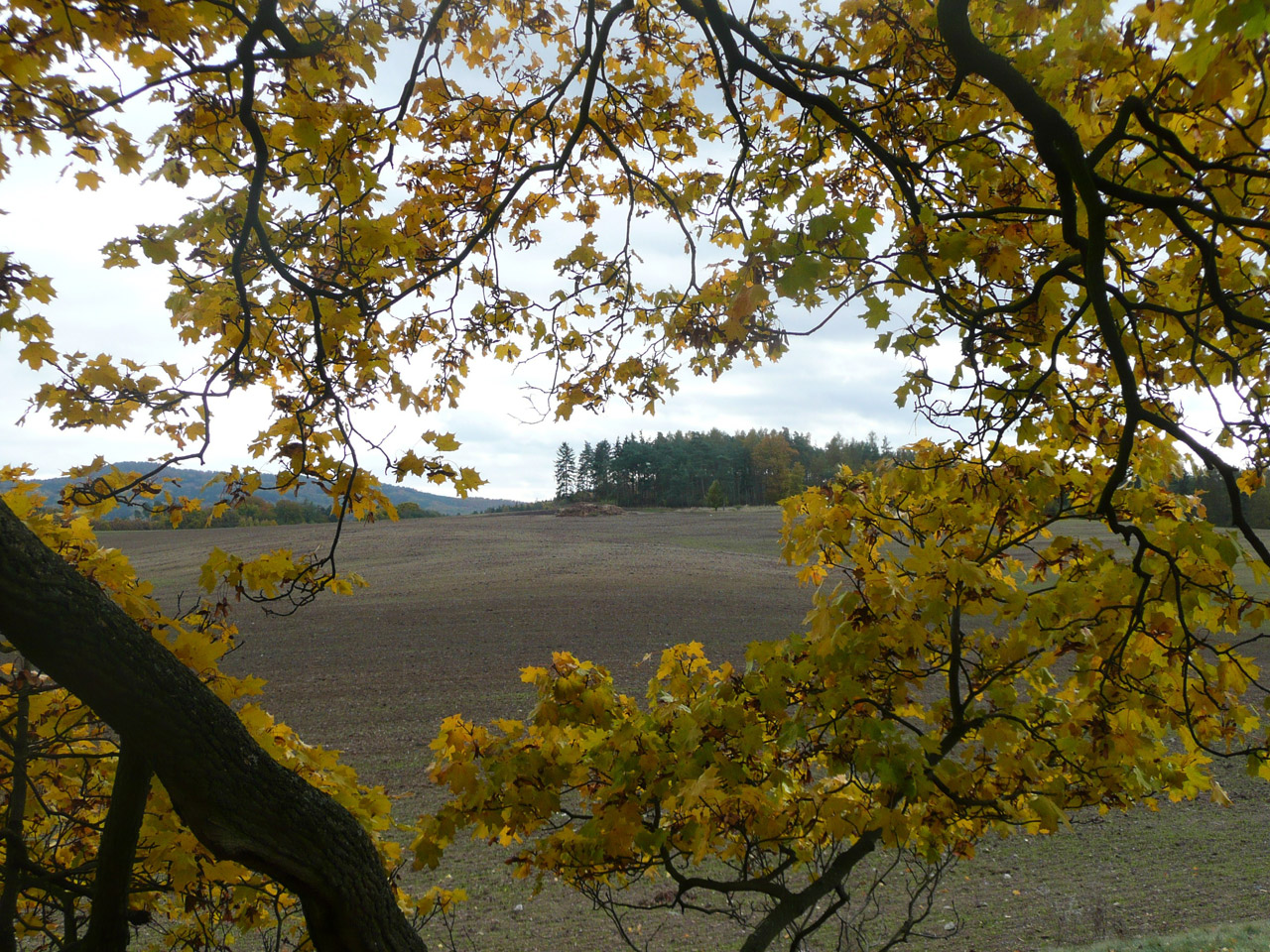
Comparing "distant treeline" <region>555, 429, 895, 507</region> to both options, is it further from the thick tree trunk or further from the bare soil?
the thick tree trunk

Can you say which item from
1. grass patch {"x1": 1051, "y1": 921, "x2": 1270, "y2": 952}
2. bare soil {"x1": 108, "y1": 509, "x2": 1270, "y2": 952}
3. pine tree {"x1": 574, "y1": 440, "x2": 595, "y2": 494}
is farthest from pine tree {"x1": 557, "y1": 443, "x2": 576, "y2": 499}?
grass patch {"x1": 1051, "y1": 921, "x2": 1270, "y2": 952}

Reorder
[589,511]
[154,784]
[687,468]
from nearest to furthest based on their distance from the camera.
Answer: [154,784]
[589,511]
[687,468]

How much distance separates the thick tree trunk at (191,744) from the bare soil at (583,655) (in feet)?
4.76

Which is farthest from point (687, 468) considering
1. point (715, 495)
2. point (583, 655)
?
point (583, 655)

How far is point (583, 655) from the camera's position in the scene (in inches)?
670

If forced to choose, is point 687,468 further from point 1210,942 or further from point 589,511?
point 1210,942

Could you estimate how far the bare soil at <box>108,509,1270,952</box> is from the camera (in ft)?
24.0

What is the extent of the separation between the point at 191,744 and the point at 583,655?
51.9ft

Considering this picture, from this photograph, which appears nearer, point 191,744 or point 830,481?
point 191,744

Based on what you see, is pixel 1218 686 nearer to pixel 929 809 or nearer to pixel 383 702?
pixel 929 809

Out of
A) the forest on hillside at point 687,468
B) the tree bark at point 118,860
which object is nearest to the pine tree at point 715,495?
the forest on hillside at point 687,468

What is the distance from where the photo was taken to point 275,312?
282 centimetres

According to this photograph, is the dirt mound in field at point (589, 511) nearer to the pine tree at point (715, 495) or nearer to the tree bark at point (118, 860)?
the pine tree at point (715, 495)

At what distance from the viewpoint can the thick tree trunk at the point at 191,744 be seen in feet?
5.00
